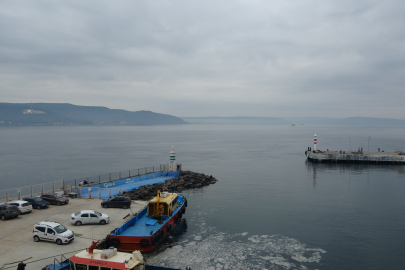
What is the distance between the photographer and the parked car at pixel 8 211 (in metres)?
27.8

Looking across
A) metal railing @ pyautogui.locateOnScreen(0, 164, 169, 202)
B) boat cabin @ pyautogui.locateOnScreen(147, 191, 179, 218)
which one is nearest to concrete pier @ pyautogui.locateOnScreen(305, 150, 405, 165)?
metal railing @ pyautogui.locateOnScreen(0, 164, 169, 202)

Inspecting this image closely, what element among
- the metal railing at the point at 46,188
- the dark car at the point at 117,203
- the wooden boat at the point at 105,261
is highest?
the wooden boat at the point at 105,261

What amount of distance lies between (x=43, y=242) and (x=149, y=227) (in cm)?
847

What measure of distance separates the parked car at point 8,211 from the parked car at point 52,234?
254 inches

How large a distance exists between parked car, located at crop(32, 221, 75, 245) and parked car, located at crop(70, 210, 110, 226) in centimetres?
366

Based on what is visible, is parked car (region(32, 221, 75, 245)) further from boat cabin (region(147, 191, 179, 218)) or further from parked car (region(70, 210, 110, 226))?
boat cabin (region(147, 191, 179, 218))

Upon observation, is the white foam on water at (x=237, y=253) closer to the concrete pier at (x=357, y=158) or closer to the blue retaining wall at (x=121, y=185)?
the blue retaining wall at (x=121, y=185)

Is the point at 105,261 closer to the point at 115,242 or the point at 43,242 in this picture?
the point at 115,242

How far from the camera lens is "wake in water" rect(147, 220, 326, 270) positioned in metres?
24.7

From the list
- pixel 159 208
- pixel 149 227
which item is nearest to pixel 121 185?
pixel 159 208

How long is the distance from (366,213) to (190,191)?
26.8 metres

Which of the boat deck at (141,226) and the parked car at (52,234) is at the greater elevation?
the parked car at (52,234)

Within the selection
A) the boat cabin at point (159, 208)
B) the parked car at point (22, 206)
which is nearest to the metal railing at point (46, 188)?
the parked car at point (22, 206)

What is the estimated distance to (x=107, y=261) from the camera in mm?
16641
